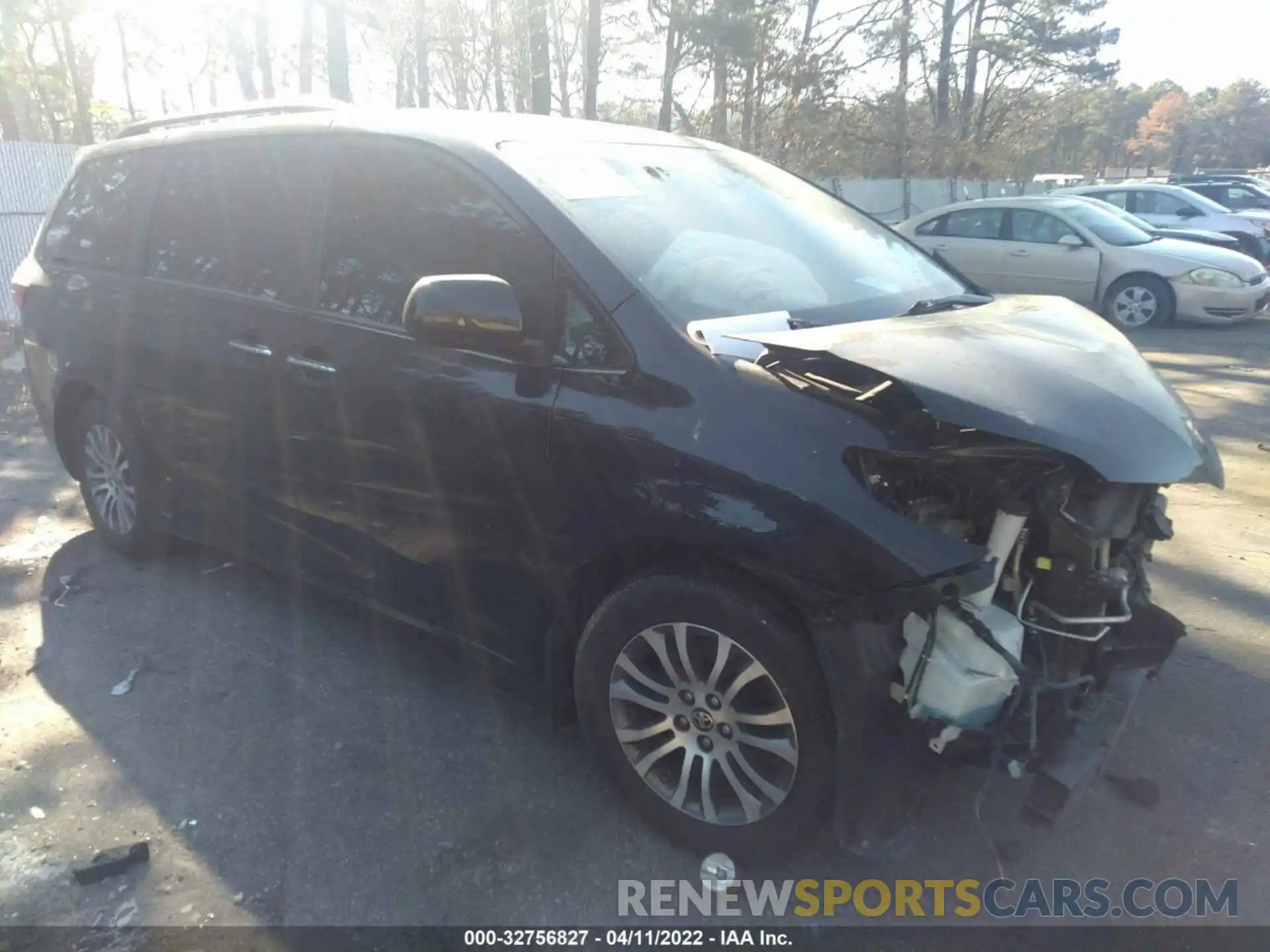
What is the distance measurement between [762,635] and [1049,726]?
2.51ft

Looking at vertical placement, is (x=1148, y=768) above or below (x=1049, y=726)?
below

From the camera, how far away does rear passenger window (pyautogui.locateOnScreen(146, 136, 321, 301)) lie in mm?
3645

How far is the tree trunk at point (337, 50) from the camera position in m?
17.7

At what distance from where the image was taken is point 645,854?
9.11 feet

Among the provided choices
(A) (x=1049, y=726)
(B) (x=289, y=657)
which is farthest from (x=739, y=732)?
(B) (x=289, y=657)

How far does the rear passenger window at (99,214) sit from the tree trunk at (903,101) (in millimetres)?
25598

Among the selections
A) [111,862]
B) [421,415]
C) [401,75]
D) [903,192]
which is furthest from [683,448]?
[401,75]

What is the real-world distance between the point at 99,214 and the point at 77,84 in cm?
2448

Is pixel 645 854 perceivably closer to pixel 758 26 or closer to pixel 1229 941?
pixel 1229 941

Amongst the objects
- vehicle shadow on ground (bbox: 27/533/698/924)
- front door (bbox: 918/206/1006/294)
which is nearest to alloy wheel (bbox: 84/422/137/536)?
vehicle shadow on ground (bbox: 27/533/698/924)

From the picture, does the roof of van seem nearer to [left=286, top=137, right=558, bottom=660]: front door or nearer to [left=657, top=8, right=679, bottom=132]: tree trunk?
[left=286, top=137, right=558, bottom=660]: front door

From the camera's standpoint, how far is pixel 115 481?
476 centimetres

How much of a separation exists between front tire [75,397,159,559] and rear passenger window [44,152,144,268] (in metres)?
0.70

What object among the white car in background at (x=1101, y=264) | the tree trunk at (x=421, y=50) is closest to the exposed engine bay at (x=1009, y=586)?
the white car in background at (x=1101, y=264)
